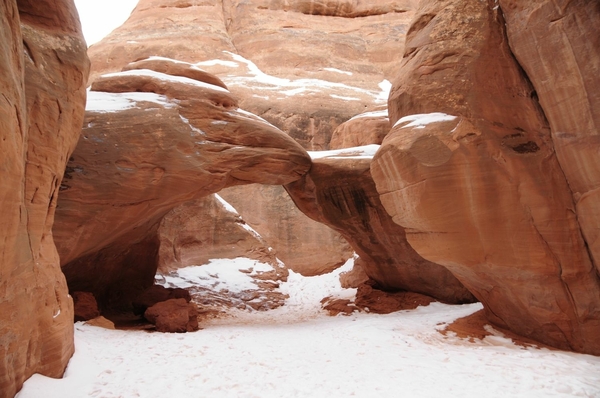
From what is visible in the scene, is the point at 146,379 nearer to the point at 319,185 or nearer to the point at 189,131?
the point at 189,131

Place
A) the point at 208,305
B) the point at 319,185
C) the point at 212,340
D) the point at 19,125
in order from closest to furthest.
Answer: the point at 19,125, the point at 212,340, the point at 319,185, the point at 208,305

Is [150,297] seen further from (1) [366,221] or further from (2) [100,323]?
(1) [366,221]

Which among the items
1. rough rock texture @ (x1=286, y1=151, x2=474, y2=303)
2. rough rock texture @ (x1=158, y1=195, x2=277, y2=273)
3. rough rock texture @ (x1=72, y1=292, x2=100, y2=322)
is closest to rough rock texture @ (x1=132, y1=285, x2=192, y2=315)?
rough rock texture @ (x1=72, y1=292, x2=100, y2=322)

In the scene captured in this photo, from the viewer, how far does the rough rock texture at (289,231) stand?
16.6 metres

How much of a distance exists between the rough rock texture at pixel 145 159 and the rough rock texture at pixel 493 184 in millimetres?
3375

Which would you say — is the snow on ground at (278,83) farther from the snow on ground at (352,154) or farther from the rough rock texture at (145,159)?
the rough rock texture at (145,159)

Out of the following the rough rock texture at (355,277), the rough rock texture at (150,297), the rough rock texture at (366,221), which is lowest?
the rough rock texture at (355,277)

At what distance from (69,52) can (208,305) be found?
23.7 ft

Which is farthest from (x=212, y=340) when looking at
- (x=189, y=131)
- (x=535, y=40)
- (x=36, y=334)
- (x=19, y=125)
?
(x=535, y=40)

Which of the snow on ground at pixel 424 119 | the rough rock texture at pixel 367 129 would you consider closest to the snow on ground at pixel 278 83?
the rough rock texture at pixel 367 129

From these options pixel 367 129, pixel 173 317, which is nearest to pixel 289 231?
pixel 367 129

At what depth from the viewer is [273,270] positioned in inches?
555

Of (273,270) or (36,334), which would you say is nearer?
(36,334)

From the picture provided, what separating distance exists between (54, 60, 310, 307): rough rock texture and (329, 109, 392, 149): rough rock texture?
8.28ft
